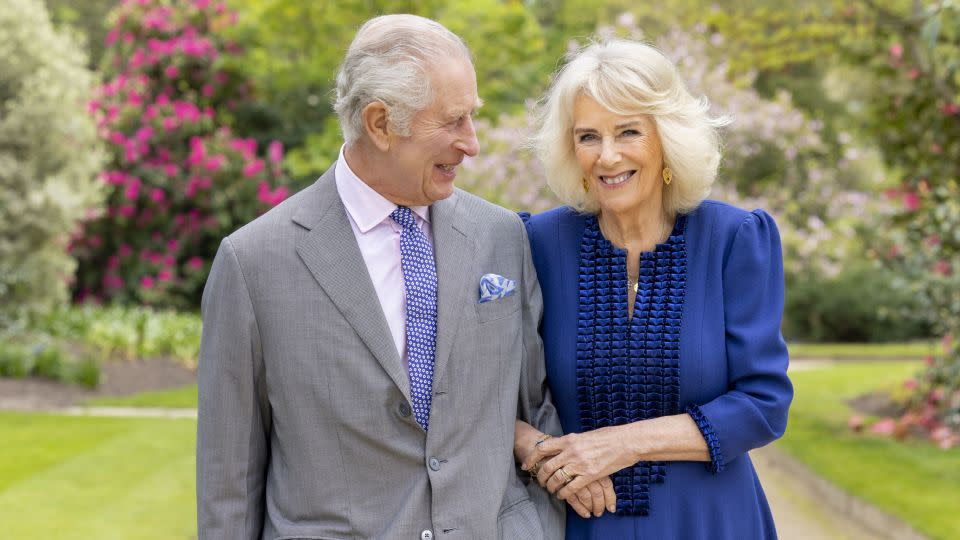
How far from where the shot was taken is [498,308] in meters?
→ 2.74

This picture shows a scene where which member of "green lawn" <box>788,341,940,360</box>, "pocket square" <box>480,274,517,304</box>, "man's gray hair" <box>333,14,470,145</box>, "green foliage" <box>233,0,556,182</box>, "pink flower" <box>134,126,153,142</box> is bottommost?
"green lawn" <box>788,341,940,360</box>

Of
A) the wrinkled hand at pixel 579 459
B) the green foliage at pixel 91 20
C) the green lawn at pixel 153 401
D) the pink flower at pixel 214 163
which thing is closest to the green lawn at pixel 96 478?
Result: the green lawn at pixel 153 401

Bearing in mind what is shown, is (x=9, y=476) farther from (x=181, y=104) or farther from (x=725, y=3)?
(x=725, y=3)

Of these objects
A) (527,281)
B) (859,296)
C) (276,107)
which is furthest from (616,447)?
(859,296)

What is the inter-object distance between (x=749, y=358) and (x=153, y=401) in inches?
328

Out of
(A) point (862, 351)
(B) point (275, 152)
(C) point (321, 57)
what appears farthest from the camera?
(A) point (862, 351)

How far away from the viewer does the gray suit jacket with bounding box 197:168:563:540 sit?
2514mm

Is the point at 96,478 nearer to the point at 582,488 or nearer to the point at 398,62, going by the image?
the point at 582,488

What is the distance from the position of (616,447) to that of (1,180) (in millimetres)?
9791

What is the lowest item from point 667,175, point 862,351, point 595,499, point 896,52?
point 862,351

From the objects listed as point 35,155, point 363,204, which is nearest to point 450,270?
point 363,204

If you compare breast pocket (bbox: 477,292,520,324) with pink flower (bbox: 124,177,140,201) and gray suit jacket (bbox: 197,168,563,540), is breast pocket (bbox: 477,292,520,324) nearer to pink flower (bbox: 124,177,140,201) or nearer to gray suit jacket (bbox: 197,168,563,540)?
gray suit jacket (bbox: 197,168,563,540)

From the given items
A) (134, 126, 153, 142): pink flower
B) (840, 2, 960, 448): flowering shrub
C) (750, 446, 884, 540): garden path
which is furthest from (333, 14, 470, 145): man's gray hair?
(134, 126, 153, 142): pink flower

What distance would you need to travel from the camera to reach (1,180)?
1112cm
